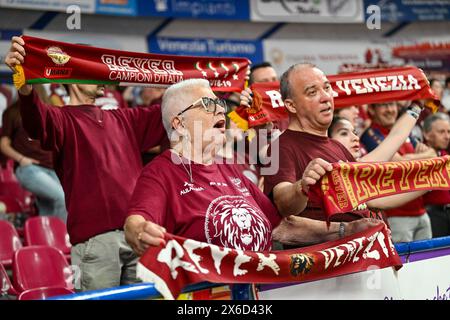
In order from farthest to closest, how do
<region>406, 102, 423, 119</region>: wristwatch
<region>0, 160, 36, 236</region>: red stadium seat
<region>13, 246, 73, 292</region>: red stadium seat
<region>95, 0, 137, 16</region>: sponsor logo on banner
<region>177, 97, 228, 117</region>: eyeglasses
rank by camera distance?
<region>95, 0, 137, 16</region>: sponsor logo on banner
<region>0, 160, 36, 236</region>: red stadium seat
<region>13, 246, 73, 292</region>: red stadium seat
<region>406, 102, 423, 119</region>: wristwatch
<region>177, 97, 228, 117</region>: eyeglasses

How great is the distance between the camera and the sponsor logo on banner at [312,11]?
34.9ft

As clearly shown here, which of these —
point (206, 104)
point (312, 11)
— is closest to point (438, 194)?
point (206, 104)

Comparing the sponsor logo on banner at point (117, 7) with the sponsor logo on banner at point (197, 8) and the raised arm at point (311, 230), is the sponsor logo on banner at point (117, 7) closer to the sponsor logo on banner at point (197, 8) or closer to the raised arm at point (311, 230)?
the sponsor logo on banner at point (197, 8)

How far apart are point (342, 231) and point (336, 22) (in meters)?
8.76

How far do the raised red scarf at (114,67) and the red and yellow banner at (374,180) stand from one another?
144 cm

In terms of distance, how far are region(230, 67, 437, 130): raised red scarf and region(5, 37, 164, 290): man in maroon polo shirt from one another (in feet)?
3.38

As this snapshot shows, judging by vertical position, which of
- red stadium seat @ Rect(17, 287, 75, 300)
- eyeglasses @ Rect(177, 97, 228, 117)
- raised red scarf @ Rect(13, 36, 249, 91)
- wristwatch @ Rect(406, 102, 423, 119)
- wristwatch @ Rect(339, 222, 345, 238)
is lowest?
red stadium seat @ Rect(17, 287, 75, 300)

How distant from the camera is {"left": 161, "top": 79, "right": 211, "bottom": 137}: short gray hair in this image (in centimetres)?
285

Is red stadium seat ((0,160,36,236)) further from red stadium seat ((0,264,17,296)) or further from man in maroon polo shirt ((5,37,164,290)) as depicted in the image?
man in maroon polo shirt ((5,37,164,290))

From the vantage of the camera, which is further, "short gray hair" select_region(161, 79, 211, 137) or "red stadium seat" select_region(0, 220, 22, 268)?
"red stadium seat" select_region(0, 220, 22, 268)

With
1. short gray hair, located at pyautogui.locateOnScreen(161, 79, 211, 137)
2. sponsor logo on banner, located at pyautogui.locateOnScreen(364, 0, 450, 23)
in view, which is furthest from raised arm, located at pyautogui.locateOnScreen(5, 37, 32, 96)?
sponsor logo on banner, located at pyautogui.locateOnScreen(364, 0, 450, 23)

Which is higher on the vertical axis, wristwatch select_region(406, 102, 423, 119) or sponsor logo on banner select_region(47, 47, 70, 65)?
sponsor logo on banner select_region(47, 47, 70, 65)

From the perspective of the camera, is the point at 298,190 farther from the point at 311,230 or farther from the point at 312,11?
the point at 312,11
